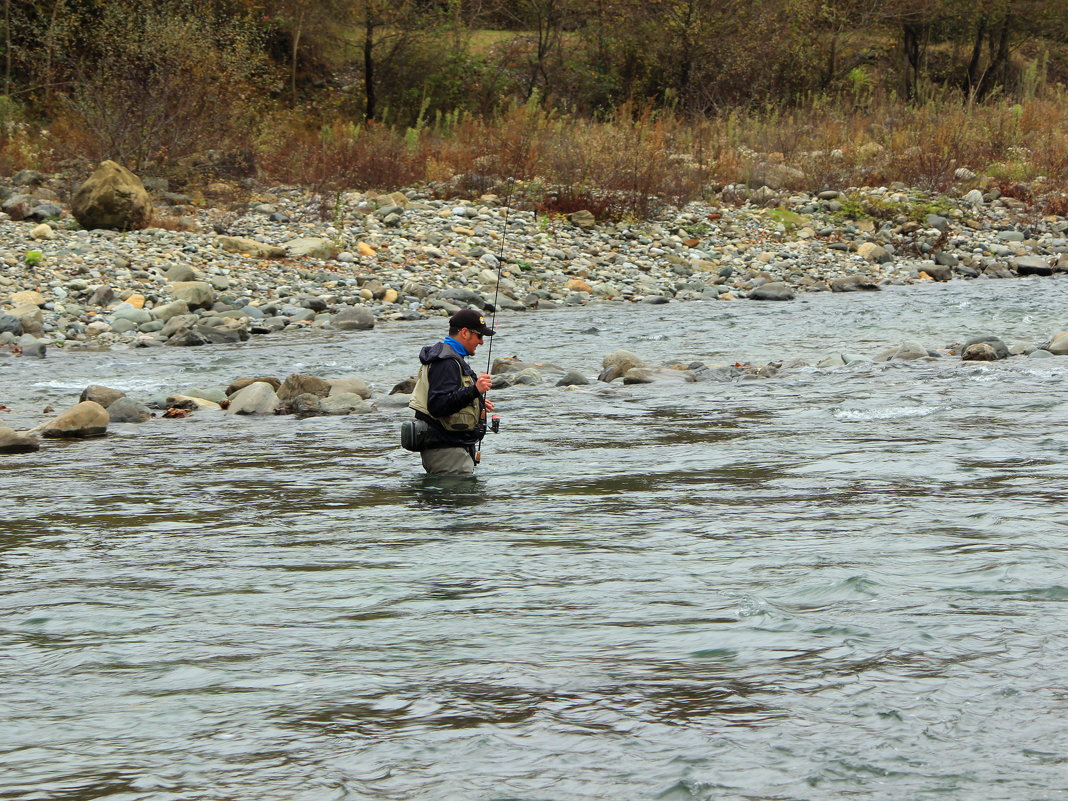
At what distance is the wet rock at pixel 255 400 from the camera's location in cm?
1000

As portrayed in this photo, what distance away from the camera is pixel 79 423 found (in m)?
9.05

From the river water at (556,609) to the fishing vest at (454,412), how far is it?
353 millimetres

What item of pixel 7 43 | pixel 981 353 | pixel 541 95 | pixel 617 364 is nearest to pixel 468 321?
pixel 617 364

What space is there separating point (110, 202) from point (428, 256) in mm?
4212

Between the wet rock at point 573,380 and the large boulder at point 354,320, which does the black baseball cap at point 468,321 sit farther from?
the large boulder at point 354,320

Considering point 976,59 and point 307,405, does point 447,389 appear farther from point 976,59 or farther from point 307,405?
point 976,59

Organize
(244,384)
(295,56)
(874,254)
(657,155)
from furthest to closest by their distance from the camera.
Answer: (295,56) → (657,155) → (874,254) → (244,384)

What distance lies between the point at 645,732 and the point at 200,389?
7.64 meters

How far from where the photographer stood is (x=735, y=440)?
27.4ft

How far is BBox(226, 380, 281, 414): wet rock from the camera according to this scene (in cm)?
1000

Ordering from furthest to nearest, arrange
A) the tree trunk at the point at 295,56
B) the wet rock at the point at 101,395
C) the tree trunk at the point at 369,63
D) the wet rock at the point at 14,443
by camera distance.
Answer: the tree trunk at the point at 295,56 → the tree trunk at the point at 369,63 → the wet rock at the point at 101,395 → the wet rock at the point at 14,443

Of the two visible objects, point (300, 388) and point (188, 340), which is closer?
point (300, 388)

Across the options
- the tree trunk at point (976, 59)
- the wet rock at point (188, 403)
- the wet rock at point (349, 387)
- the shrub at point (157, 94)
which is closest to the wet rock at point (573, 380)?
the wet rock at point (349, 387)

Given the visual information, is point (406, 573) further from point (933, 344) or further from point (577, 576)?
point (933, 344)
